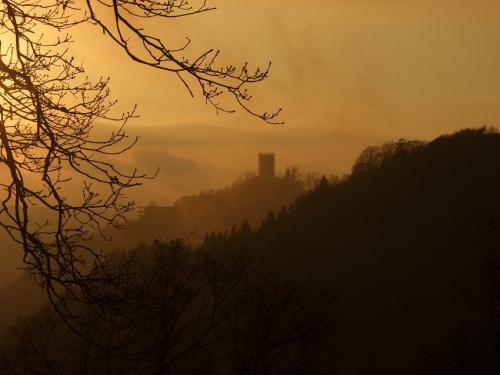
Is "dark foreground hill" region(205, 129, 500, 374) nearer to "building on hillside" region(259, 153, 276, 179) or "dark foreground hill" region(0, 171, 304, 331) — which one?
"dark foreground hill" region(0, 171, 304, 331)

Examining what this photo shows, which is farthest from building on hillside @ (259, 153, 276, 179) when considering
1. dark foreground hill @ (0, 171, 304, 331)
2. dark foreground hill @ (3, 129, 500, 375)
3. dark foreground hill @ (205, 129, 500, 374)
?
dark foreground hill @ (205, 129, 500, 374)

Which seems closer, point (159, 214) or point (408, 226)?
point (408, 226)

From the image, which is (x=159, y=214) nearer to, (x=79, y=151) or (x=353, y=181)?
(x=353, y=181)

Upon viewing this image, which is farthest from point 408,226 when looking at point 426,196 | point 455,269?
point 455,269

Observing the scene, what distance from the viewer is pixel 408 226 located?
72562 millimetres

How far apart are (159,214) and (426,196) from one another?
2919 inches

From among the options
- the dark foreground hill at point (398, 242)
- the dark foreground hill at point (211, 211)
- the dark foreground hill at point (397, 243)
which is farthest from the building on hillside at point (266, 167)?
the dark foreground hill at point (398, 242)

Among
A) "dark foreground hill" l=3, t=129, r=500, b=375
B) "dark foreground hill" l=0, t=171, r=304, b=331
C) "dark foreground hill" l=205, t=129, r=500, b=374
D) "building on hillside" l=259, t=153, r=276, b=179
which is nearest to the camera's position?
"dark foreground hill" l=3, t=129, r=500, b=375

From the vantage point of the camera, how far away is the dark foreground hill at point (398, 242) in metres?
53.0

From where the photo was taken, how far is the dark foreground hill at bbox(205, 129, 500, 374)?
5303cm

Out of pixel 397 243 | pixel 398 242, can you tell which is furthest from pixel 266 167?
pixel 397 243

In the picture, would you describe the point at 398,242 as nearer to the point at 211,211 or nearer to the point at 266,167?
the point at 211,211

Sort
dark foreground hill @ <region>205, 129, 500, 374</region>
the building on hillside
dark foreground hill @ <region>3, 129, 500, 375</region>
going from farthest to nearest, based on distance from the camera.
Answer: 1. the building on hillside
2. dark foreground hill @ <region>205, 129, 500, 374</region>
3. dark foreground hill @ <region>3, 129, 500, 375</region>

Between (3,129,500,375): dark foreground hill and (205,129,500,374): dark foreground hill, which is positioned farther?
(205,129,500,374): dark foreground hill
